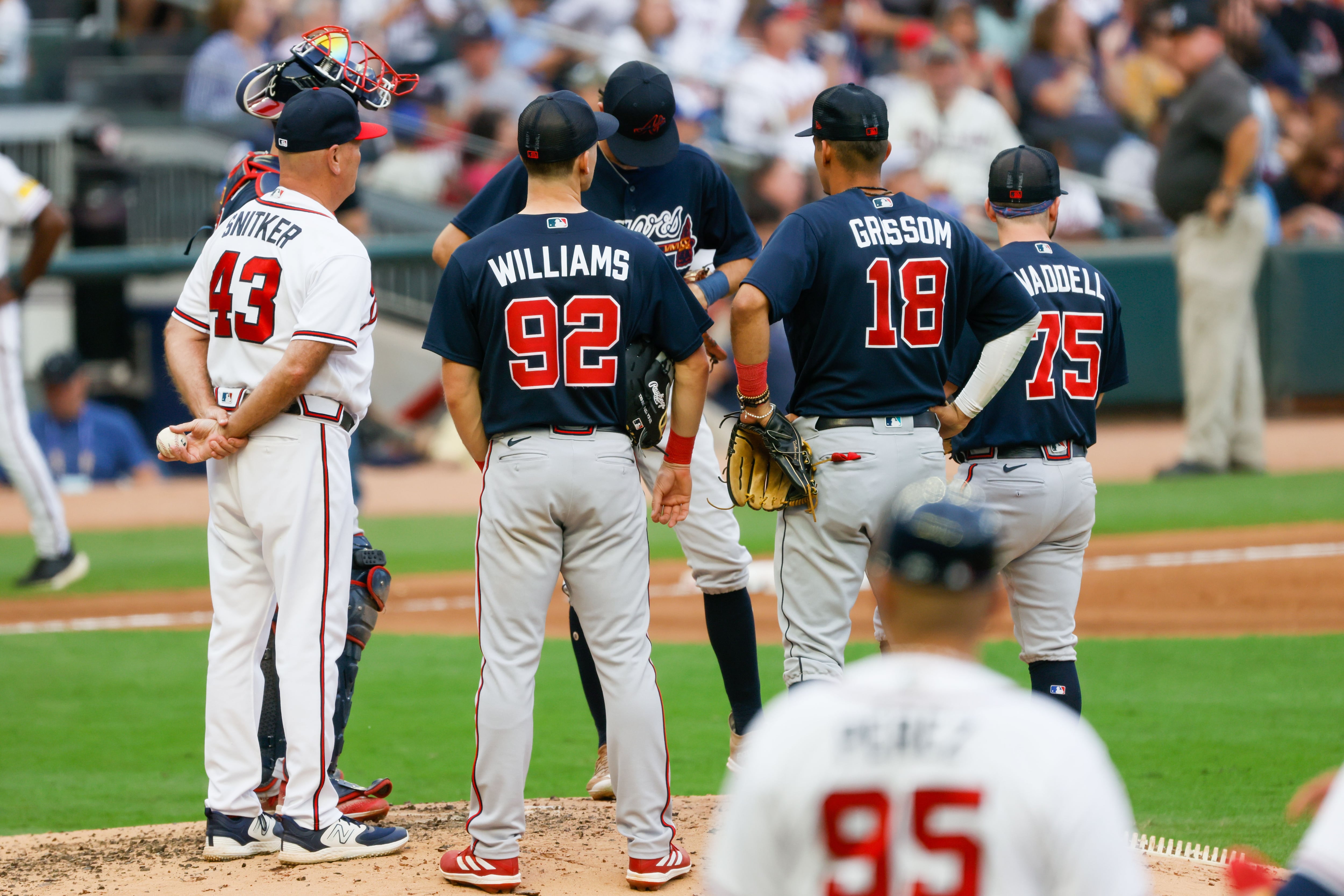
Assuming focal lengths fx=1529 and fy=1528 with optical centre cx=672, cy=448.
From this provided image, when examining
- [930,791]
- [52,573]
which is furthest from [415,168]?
[930,791]

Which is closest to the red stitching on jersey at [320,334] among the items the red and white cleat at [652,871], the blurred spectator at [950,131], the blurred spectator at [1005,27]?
the red and white cleat at [652,871]

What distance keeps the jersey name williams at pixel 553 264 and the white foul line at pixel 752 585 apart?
171 inches

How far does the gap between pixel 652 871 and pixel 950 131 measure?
11132 mm

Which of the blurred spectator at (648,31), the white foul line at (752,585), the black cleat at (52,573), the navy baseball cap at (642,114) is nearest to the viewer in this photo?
the navy baseball cap at (642,114)

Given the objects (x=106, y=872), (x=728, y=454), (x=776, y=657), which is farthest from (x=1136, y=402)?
(x=106, y=872)

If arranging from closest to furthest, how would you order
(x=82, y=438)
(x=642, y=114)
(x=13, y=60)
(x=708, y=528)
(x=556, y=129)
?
1. (x=556, y=129)
2. (x=642, y=114)
3. (x=708, y=528)
4. (x=82, y=438)
5. (x=13, y=60)

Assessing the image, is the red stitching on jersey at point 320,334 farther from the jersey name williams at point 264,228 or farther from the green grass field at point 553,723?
the green grass field at point 553,723

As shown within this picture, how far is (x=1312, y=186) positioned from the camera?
582 inches

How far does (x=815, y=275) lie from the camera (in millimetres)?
4227

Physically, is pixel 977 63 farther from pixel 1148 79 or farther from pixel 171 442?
pixel 171 442

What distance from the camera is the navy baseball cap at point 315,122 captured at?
4.16 metres

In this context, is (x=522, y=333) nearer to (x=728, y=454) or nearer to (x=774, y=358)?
(x=728, y=454)

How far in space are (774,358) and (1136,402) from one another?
4988 mm

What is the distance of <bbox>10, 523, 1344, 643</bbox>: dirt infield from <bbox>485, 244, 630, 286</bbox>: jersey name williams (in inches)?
158
